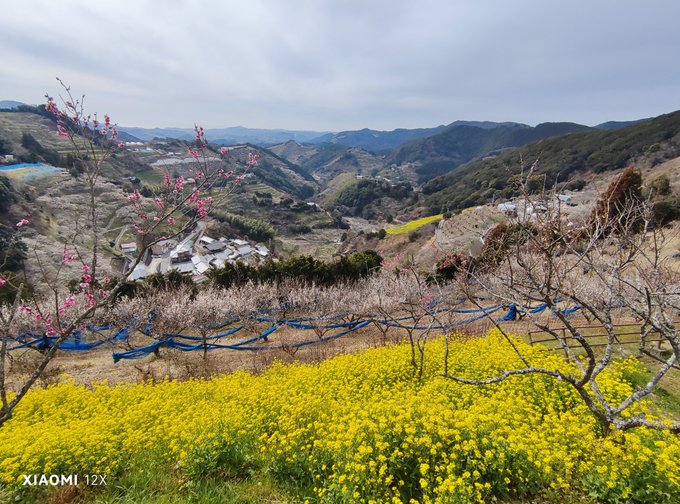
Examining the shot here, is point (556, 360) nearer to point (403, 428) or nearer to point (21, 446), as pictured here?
point (403, 428)

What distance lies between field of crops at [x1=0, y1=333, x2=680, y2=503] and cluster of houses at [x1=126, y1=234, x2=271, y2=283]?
188 ft

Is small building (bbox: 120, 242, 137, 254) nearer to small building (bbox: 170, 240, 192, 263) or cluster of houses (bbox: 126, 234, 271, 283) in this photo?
cluster of houses (bbox: 126, 234, 271, 283)

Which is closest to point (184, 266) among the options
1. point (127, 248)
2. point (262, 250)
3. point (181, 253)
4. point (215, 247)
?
point (181, 253)

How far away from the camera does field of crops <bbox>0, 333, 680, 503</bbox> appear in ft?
15.1

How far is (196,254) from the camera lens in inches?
2891

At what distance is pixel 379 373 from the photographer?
32.9ft

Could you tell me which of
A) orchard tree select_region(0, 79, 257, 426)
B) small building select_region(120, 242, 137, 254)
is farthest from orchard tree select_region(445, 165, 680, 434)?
small building select_region(120, 242, 137, 254)

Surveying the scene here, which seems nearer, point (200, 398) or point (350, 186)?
point (200, 398)

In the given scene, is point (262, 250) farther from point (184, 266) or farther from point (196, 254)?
point (184, 266)

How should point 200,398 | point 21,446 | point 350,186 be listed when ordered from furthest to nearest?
point 350,186, point 200,398, point 21,446

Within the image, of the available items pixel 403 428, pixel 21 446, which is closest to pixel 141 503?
pixel 21 446

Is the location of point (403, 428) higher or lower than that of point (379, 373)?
higher

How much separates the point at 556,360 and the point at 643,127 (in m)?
118

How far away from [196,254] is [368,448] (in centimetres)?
7580
